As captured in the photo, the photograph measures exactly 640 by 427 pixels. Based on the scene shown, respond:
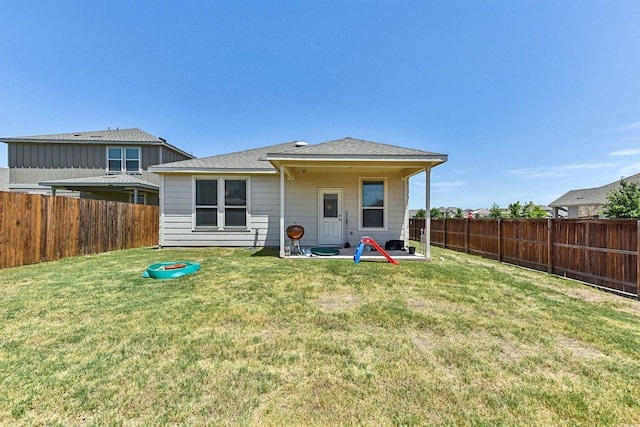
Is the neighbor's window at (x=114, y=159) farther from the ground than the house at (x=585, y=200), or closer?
farther from the ground

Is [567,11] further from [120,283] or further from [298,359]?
[120,283]

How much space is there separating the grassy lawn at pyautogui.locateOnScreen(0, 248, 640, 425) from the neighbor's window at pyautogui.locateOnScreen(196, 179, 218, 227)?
480cm

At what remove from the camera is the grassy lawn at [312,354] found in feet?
6.14

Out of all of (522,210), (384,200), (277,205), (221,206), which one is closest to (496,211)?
(522,210)

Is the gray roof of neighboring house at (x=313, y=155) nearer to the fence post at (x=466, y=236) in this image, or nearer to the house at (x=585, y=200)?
the fence post at (x=466, y=236)

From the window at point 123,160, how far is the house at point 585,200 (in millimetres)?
31376

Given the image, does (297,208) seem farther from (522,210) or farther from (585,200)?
(585,200)

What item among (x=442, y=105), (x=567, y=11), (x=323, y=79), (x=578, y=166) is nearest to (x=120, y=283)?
(x=323, y=79)

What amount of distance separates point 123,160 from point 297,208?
12253 millimetres

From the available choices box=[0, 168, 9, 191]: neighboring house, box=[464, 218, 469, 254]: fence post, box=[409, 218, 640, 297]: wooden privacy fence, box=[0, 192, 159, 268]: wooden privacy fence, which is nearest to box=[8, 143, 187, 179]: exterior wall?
box=[0, 168, 9, 191]: neighboring house

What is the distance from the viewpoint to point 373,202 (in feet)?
31.7

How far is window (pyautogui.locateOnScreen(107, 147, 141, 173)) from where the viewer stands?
609 inches

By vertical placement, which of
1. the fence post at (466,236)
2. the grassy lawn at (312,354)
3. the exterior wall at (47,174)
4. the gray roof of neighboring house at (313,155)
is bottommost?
the grassy lawn at (312,354)

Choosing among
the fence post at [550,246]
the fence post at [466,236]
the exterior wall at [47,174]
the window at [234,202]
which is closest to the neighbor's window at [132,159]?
the exterior wall at [47,174]
